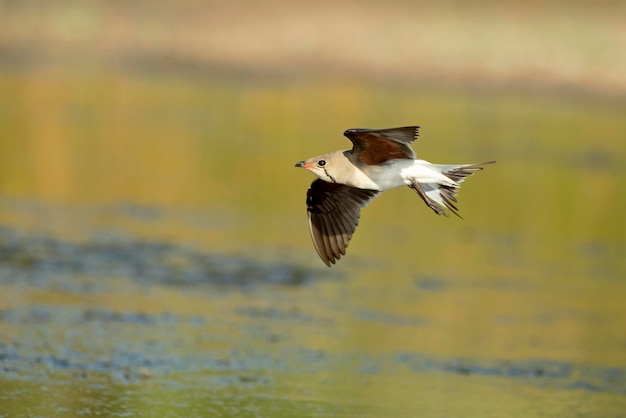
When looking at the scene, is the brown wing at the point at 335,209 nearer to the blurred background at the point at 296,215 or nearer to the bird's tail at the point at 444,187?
the bird's tail at the point at 444,187

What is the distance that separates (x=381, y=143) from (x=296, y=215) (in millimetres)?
10232

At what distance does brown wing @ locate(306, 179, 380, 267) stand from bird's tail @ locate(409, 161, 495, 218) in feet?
2.75

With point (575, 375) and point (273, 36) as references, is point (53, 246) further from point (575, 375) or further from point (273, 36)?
point (273, 36)

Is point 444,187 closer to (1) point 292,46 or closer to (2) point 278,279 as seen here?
(2) point 278,279

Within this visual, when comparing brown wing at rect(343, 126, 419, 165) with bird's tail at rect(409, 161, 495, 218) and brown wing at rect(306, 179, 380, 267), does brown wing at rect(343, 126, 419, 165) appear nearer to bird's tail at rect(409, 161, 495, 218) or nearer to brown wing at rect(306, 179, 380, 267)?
bird's tail at rect(409, 161, 495, 218)

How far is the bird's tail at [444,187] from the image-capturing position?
27.9 feet

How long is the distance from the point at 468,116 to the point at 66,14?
964cm

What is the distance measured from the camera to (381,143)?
8.59m

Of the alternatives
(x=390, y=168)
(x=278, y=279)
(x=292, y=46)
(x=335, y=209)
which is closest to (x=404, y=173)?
(x=390, y=168)

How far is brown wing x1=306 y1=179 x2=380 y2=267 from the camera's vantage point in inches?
385

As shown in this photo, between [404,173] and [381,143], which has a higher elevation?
[381,143]

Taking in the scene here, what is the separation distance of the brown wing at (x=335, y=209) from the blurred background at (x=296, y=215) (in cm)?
147

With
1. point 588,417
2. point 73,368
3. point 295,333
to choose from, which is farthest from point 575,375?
point 73,368

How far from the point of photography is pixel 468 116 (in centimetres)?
2944
